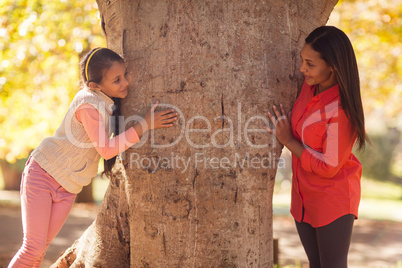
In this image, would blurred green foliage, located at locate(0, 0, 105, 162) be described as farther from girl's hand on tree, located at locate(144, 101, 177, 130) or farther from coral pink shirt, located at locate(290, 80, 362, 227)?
coral pink shirt, located at locate(290, 80, 362, 227)

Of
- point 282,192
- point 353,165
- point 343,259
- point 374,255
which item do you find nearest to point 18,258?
point 343,259

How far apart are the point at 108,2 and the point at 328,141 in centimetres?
186

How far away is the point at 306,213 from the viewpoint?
8.49ft

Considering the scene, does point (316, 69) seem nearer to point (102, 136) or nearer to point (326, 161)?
point (326, 161)

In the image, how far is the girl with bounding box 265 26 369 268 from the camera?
7.76 ft

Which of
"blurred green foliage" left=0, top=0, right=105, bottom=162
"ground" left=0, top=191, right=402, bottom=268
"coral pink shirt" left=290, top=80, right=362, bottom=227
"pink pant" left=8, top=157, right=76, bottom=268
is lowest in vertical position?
"ground" left=0, top=191, right=402, bottom=268

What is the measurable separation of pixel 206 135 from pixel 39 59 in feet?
23.6

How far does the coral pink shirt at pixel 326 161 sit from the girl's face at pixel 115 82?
1.16 metres

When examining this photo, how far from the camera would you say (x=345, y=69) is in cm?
240

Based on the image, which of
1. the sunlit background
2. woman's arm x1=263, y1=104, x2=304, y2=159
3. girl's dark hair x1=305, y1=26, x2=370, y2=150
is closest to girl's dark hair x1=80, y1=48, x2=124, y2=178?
woman's arm x1=263, y1=104, x2=304, y2=159

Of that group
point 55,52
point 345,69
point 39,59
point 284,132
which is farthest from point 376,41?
point 284,132

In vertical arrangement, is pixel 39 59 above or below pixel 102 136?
above

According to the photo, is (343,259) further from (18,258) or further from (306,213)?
(18,258)

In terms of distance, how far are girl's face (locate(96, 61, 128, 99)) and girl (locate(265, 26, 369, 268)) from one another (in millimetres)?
998
